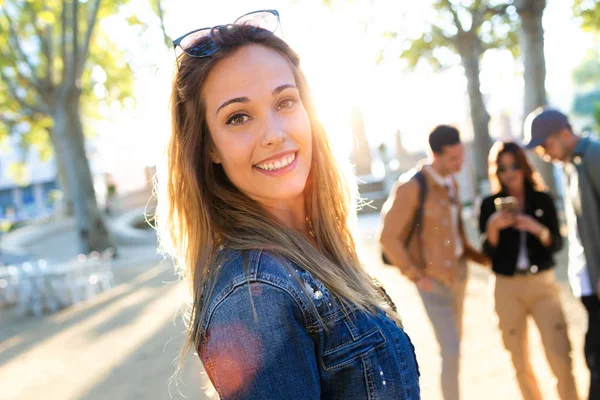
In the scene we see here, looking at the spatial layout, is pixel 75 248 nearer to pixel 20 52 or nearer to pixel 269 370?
pixel 20 52

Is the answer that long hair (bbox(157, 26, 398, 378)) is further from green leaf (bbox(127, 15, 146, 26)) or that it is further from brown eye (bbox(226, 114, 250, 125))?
green leaf (bbox(127, 15, 146, 26))

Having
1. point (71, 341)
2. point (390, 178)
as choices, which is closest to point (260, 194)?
point (71, 341)

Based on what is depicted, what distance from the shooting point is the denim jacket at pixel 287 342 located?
4.06ft

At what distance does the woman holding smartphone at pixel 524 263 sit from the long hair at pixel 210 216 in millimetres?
2343

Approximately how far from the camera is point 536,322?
3871 millimetres

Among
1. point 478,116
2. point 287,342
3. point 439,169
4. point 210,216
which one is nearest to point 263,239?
point 210,216

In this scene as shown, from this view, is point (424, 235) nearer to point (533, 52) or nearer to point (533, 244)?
point (533, 244)

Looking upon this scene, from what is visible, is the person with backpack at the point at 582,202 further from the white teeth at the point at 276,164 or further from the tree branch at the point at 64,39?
the tree branch at the point at 64,39

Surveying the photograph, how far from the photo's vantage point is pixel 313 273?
58.6 inches

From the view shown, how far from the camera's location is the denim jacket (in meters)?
1.24

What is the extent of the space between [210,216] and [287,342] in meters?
0.50

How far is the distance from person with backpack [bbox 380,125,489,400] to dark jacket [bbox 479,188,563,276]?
0.25m

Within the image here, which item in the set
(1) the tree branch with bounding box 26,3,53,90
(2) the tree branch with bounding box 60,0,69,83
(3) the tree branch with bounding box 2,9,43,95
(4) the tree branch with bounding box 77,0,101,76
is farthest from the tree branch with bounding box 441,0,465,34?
(3) the tree branch with bounding box 2,9,43,95

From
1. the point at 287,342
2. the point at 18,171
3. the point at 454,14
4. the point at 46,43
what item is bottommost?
the point at 287,342
